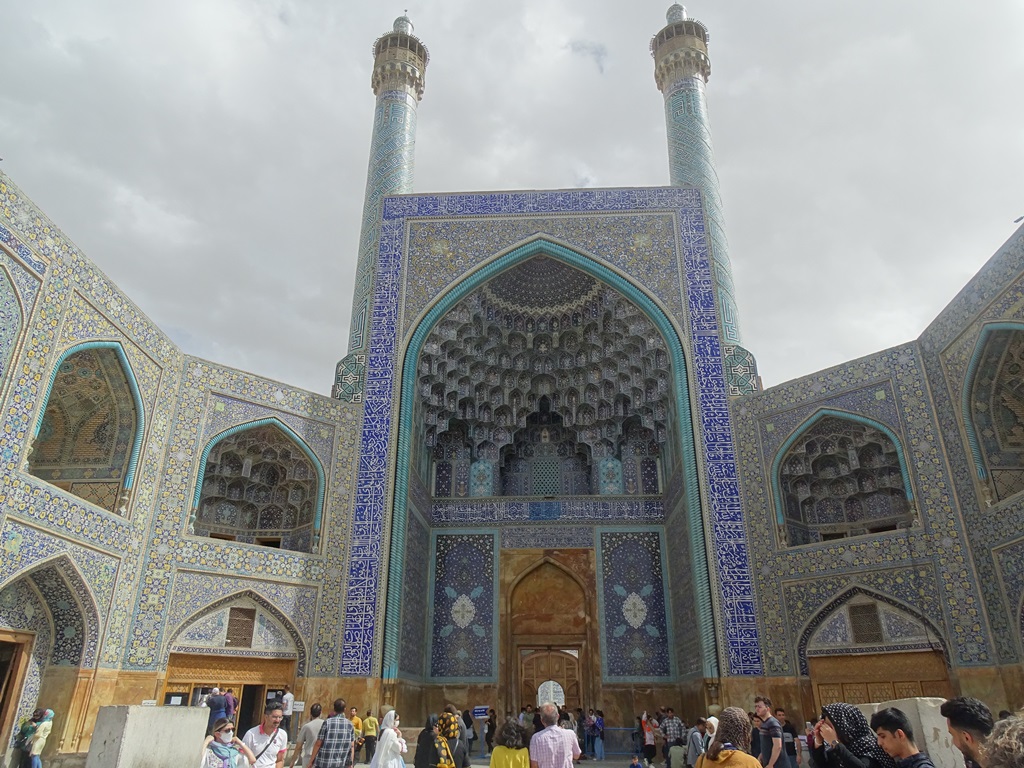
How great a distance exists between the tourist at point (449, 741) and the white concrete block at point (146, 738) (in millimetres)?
1512

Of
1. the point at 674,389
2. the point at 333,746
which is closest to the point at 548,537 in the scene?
the point at 674,389

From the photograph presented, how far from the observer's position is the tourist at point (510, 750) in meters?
3.68

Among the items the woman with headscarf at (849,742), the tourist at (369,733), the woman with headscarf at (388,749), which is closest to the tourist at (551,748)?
the woman with headscarf at (849,742)

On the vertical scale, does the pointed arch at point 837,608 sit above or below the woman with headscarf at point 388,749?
above

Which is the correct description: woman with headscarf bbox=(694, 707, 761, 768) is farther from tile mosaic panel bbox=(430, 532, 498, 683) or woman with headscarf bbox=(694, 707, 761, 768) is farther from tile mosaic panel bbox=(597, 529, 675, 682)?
tile mosaic panel bbox=(430, 532, 498, 683)

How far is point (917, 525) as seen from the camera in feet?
32.4

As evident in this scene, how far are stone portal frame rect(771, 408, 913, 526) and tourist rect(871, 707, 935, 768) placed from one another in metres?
8.54

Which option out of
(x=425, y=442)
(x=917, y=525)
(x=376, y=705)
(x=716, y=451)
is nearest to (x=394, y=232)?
(x=425, y=442)

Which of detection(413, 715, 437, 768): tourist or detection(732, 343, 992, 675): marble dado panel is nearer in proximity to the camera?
detection(413, 715, 437, 768): tourist

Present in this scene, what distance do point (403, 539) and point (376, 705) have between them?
2425 millimetres

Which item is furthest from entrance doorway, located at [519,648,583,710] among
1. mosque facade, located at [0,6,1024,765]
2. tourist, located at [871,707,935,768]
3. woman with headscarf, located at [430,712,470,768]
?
tourist, located at [871,707,935,768]

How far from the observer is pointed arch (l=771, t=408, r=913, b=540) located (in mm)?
10242

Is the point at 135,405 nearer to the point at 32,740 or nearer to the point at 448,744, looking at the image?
the point at 32,740

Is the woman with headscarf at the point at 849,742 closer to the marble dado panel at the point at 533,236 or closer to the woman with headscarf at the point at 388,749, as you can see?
the woman with headscarf at the point at 388,749
